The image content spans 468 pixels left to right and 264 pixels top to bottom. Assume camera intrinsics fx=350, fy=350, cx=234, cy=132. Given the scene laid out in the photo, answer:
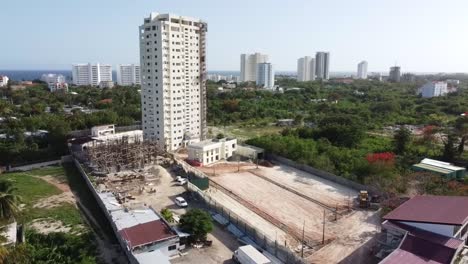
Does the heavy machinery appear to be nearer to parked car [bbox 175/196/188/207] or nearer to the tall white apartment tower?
parked car [bbox 175/196/188/207]

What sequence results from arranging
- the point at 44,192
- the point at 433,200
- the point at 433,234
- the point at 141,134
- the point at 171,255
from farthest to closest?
the point at 141,134
the point at 44,192
the point at 433,200
the point at 171,255
the point at 433,234

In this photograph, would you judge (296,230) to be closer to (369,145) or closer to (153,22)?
(369,145)

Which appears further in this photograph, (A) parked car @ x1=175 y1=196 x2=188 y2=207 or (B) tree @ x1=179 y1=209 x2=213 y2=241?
(A) parked car @ x1=175 y1=196 x2=188 y2=207

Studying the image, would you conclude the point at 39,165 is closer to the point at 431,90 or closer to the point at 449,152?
the point at 449,152

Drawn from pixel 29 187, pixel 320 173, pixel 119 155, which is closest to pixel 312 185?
pixel 320 173

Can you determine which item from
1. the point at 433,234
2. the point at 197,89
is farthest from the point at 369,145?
the point at 433,234

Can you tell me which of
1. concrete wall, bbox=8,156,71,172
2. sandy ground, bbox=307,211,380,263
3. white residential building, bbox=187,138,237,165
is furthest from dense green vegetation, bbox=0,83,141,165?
sandy ground, bbox=307,211,380,263
